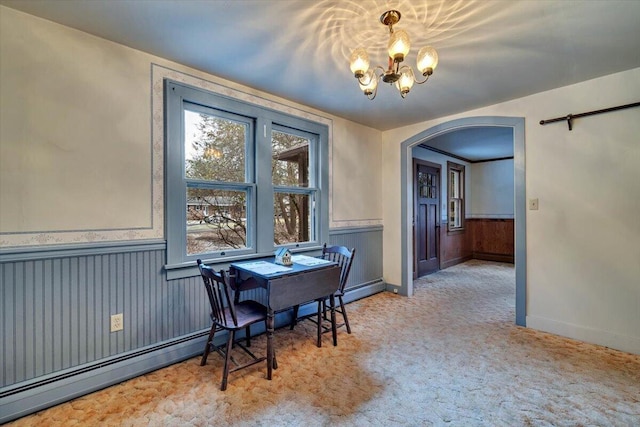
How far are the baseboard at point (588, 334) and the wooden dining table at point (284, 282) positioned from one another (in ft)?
6.61

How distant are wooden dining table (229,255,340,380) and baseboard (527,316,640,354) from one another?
202 centimetres

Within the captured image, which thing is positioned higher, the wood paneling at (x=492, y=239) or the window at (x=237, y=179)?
the window at (x=237, y=179)

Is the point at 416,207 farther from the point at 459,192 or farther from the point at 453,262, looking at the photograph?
the point at 459,192

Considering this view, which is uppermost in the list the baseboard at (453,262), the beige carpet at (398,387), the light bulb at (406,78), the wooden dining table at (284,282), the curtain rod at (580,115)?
the curtain rod at (580,115)

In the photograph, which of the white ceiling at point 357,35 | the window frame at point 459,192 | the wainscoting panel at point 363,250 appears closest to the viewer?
the white ceiling at point 357,35

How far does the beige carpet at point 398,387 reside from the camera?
162cm

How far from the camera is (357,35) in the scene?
1.88m

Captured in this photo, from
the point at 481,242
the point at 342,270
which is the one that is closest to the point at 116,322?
the point at 342,270

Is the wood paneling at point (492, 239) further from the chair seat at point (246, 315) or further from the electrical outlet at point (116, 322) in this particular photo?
the electrical outlet at point (116, 322)

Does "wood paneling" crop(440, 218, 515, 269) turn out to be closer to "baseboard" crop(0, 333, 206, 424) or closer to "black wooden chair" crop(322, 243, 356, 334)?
"black wooden chair" crop(322, 243, 356, 334)

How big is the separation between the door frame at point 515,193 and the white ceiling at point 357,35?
1.57ft

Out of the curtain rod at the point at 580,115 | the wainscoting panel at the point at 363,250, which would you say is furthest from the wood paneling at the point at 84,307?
the curtain rod at the point at 580,115

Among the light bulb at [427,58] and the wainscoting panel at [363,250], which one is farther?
the wainscoting panel at [363,250]

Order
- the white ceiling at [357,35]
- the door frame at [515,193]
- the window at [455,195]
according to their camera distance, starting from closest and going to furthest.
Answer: the white ceiling at [357,35]
the door frame at [515,193]
the window at [455,195]
